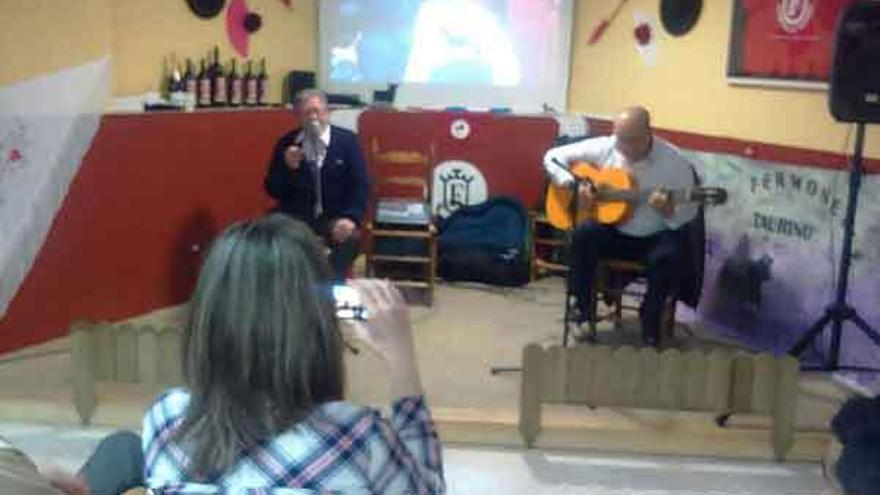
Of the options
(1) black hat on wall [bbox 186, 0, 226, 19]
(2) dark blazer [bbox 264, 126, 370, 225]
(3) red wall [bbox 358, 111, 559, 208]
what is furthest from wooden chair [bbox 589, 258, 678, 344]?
(1) black hat on wall [bbox 186, 0, 226, 19]

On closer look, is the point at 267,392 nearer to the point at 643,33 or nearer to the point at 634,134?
the point at 634,134

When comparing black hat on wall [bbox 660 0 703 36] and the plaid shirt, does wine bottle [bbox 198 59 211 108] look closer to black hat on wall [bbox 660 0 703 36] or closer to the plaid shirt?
black hat on wall [bbox 660 0 703 36]

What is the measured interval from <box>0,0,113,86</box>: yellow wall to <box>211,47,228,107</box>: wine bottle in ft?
2.62

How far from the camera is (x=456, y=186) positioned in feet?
19.5

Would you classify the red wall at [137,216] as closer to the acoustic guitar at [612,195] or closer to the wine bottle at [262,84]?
the wine bottle at [262,84]

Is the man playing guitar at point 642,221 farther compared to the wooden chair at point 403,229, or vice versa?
the wooden chair at point 403,229

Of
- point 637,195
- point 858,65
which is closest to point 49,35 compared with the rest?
point 637,195

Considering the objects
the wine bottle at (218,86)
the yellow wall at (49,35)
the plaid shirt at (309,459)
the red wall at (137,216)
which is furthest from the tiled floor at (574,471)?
the wine bottle at (218,86)

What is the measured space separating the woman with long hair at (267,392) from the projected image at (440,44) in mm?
4883

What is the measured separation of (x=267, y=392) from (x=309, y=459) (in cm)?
10

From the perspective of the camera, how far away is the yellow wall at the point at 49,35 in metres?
4.05

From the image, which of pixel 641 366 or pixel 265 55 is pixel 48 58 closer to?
pixel 265 55

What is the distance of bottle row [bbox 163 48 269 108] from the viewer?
5.12m

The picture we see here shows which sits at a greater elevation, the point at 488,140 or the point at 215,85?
the point at 215,85
